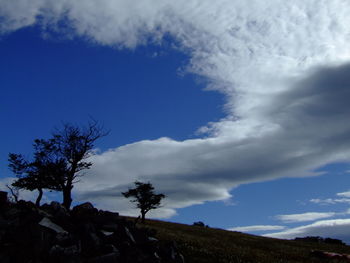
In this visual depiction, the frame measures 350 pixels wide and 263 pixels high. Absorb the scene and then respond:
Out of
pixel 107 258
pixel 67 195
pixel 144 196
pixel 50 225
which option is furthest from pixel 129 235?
pixel 144 196

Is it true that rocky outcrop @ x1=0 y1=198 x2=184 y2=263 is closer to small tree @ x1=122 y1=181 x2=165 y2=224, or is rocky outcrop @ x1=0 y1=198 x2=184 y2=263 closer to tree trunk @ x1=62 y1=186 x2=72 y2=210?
tree trunk @ x1=62 y1=186 x2=72 y2=210

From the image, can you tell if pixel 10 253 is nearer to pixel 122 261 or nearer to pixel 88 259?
pixel 88 259

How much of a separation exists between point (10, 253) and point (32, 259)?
106 centimetres

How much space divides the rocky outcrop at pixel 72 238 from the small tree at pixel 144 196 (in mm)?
56357

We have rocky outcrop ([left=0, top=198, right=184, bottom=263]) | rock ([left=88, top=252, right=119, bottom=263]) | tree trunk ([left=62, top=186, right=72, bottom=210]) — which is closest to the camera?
rocky outcrop ([left=0, top=198, right=184, bottom=263])

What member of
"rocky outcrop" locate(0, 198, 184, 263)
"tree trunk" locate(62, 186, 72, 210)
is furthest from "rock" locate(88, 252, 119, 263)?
"tree trunk" locate(62, 186, 72, 210)

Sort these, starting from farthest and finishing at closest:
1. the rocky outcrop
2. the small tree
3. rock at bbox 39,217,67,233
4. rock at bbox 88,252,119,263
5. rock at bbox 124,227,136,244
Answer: the small tree < rock at bbox 124,227,136,244 < rock at bbox 39,217,67,233 < rock at bbox 88,252,119,263 < the rocky outcrop

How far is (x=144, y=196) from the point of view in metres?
79.4

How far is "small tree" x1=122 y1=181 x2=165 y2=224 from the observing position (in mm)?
79062

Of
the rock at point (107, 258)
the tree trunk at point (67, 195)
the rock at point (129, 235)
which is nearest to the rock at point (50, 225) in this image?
the rock at point (107, 258)

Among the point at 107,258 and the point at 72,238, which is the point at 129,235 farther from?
the point at 72,238

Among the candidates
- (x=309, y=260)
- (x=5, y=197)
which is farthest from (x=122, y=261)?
(x=309, y=260)

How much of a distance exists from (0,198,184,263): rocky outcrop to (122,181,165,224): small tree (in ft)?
185

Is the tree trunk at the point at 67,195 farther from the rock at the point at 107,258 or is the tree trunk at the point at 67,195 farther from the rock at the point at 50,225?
the rock at the point at 107,258
